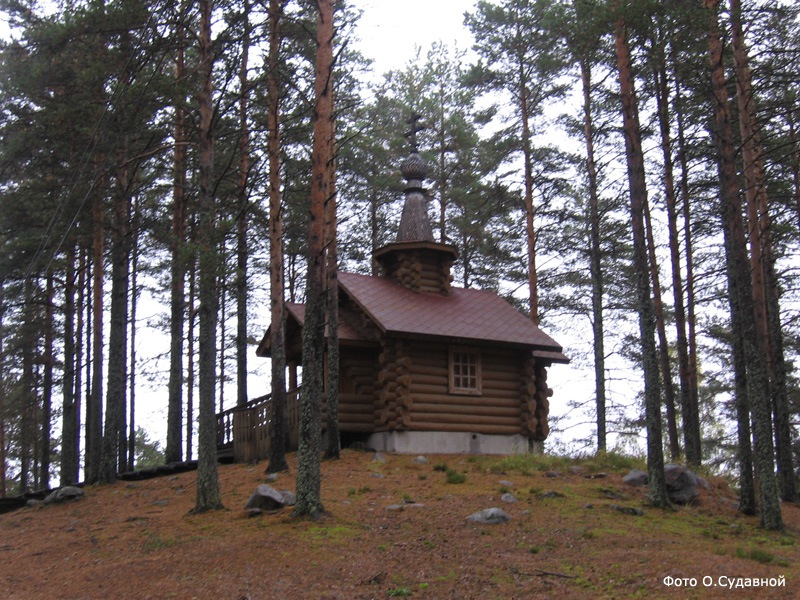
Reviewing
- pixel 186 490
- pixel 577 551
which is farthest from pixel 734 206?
pixel 186 490

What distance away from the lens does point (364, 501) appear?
46.4ft

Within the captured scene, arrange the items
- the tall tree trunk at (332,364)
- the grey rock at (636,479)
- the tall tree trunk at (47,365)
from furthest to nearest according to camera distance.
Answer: the tall tree trunk at (47,365), the tall tree trunk at (332,364), the grey rock at (636,479)

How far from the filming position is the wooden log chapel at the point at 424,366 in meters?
21.1

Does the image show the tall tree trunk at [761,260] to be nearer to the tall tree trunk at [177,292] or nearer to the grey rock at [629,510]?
the grey rock at [629,510]

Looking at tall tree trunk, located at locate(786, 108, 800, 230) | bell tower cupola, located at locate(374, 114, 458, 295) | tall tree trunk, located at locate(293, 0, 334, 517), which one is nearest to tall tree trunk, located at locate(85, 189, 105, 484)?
bell tower cupola, located at locate(374, 114, 458, 295)

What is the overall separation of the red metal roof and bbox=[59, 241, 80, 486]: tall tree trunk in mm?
9537

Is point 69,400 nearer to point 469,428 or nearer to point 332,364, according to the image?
point 332,364

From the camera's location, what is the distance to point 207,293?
13.9 m

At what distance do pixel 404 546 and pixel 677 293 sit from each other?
1251cm

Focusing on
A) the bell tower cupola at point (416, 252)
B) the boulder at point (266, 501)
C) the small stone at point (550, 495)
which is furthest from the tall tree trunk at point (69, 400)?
the small stone at point (550, 495)

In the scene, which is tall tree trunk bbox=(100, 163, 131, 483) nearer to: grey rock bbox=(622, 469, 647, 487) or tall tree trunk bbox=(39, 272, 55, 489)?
tall tree trunk bbox=(39, 272, 55, 489)

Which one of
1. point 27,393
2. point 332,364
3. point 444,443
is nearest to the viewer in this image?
point 332,364

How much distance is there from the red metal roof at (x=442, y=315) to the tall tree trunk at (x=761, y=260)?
18.5 ft

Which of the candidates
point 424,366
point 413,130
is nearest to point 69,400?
point 424,366
